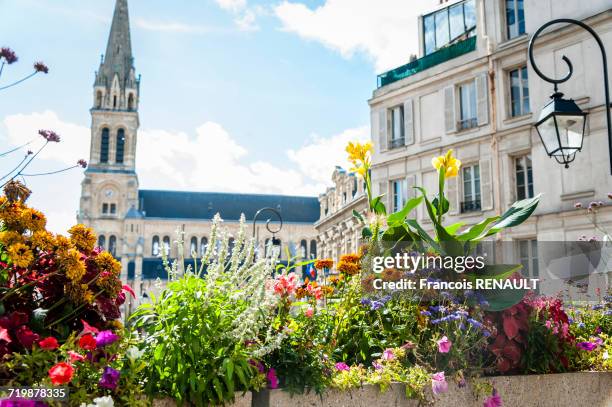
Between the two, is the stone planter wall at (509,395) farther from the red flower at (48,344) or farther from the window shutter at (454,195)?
the window shutter at (454,195)

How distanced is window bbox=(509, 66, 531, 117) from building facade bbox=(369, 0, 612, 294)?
0.10ft

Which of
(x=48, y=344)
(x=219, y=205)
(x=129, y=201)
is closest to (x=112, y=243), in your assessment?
(x=129, y=201)

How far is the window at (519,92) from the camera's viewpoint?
15.8 metres

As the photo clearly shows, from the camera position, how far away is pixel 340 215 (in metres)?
34.8

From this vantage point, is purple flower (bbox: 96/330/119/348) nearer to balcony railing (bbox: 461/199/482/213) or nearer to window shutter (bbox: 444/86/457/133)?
balcony railing (bbox: 461/199/482/213)

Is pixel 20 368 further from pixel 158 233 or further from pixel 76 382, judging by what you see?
pixel 158 233

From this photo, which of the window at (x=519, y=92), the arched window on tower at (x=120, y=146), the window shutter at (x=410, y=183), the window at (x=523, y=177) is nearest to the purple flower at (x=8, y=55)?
the window at (x=523, y=177)

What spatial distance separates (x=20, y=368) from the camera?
95.9 inches

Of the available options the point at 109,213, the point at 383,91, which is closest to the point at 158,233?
the point at 109,213

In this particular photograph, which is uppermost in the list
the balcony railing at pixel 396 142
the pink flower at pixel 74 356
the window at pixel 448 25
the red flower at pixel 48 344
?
the window at pixel 448 25

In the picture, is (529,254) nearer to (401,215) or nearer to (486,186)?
(486,186)

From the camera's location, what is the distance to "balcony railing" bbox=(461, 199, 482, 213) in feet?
54.1

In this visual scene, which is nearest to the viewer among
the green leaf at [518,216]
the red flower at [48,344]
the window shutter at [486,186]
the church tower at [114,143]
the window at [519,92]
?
the red flower at [48,344]

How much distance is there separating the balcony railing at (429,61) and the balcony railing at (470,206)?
4.73 metres
